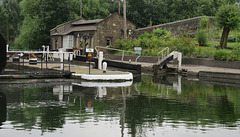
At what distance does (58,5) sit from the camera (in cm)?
6153

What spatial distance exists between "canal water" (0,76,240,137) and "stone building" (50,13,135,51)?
2706 cm

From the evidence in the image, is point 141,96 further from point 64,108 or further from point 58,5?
point 58,5

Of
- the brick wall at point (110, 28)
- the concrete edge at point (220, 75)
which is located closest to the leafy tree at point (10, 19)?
the brick wall at point (110, 28)

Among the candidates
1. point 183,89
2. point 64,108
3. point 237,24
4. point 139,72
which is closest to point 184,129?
point 64,108

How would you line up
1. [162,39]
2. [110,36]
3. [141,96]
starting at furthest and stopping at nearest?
[110,36]
[162,39]
[141,96]

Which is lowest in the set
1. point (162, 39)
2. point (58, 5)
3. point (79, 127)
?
point (79, 127)

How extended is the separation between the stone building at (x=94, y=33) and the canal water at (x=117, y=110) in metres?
27.1

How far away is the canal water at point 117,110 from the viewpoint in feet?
37.5

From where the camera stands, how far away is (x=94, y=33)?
5034 centimetres

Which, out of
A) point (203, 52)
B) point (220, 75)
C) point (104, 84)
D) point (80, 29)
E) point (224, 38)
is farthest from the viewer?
point (80, 29)

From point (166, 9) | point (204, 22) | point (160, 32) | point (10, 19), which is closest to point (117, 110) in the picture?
point (160, 32)

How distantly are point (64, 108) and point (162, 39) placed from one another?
28129mm

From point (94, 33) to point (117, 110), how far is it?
36.3 m

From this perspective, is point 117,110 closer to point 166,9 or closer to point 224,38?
point 224,38
